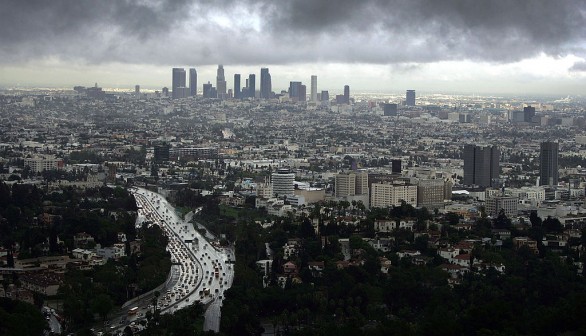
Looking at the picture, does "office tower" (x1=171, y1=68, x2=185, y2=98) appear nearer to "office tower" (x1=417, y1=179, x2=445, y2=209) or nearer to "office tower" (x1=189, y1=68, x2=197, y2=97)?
"office tower" (x1=189, y1=68, x2=197, y2=97)

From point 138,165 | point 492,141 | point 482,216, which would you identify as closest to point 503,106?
point 492,141

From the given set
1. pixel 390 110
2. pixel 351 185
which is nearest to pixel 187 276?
pixel 351 185

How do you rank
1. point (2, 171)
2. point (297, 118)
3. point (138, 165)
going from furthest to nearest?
1. point (297, 118)
2. point (138, 165)
3. point (2, 171)

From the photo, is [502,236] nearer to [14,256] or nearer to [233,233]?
[233,233]

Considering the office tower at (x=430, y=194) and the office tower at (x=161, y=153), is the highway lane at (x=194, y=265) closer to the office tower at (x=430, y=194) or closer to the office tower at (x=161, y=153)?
the office tower at (x=430, y=194)

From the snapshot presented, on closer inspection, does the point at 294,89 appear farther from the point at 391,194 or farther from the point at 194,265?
the point at 194,265

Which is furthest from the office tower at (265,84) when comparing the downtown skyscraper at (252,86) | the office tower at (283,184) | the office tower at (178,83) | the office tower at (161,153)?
the office tower at (283,184)
